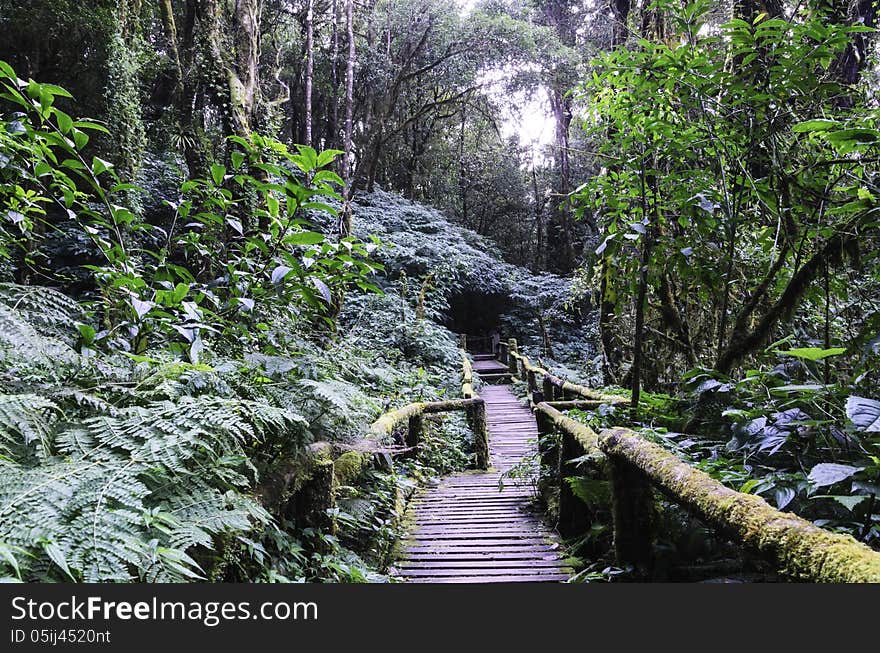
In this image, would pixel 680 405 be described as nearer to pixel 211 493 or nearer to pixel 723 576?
pixel 723 576

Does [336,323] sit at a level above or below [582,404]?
above

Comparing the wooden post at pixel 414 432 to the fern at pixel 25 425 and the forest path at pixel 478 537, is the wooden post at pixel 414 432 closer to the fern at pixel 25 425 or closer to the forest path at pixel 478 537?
the forest path at pixel 478 537

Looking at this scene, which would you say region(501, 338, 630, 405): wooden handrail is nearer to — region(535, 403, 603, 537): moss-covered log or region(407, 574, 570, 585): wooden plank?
region(535, 403, 603, 537): moss-covered log

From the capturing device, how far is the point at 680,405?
395cm

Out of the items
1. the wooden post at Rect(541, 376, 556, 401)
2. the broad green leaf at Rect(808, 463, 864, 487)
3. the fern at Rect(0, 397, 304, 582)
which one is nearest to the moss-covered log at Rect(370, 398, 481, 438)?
the fern at Rect(0, 397, 304, 582)

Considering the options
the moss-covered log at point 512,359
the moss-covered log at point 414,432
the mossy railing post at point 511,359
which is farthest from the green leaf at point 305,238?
the mossy railing post at point 511,359

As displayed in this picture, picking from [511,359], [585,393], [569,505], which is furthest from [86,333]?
[511,359]

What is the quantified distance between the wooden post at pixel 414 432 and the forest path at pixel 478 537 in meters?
0.57

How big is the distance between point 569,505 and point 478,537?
29.2 inches

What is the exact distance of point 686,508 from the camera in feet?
6.18

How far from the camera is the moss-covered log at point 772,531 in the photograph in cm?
119

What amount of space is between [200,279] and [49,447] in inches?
153

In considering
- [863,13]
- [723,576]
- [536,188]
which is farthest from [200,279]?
[536,188]

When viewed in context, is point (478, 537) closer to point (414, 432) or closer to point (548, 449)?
point (548, 449)
